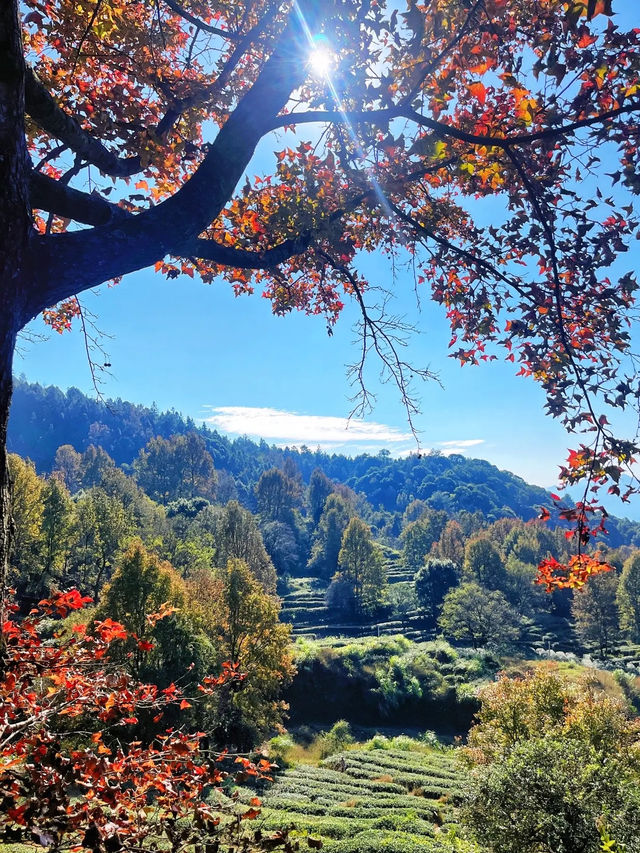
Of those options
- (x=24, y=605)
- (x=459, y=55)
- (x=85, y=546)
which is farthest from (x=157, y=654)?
(x=85, y=546)

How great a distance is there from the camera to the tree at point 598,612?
43.4 meters

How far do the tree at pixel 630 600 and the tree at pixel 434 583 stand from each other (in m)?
17.1

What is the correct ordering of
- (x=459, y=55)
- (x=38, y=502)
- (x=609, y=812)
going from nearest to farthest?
(x=459, y=55) → (x=609, y=812) → (x=38, y=502)

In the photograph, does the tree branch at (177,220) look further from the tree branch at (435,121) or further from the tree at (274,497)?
the tree at (274,497)

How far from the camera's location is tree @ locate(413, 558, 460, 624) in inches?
2083

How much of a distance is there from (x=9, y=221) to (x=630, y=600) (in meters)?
58.5

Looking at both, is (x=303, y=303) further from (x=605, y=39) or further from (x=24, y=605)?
(x=24, y=605)

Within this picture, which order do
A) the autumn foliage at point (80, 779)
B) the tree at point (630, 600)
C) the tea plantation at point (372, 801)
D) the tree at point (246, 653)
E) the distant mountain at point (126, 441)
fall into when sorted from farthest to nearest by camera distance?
the distant mountain at point (126, 441)
the tree at point (630, 600)
the tree at point (246, 653)
the tea plantation at point (372, 801)
the autumn foliage at point (80, 779)

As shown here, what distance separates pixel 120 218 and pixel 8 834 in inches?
126

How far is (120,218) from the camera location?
Result: 2.56 m

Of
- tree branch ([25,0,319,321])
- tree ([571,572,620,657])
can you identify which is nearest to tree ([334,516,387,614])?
tree ([571,572,620,657])

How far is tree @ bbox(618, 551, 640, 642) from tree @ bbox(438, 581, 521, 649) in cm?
1151

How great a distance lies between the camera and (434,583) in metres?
53.3

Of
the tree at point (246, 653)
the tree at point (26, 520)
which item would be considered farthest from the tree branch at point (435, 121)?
the tree at point (26, 520)
